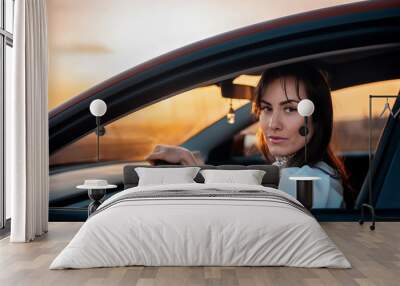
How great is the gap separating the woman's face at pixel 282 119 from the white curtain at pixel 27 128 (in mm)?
2915

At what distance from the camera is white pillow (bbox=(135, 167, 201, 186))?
702cm

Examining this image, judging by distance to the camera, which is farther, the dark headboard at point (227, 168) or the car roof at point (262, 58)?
the car roof at point (262, 58)

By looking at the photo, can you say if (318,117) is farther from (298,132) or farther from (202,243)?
(202,243)

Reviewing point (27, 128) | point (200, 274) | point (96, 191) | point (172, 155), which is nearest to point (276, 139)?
point (172, 155)

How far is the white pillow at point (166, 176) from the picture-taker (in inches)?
277

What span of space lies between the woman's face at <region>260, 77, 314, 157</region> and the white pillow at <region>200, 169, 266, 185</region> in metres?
0.73

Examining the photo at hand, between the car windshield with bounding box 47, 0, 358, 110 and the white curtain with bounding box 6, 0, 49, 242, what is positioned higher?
the car windshield with bounding box 47, 0, 358, 110

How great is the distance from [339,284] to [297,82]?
13.2ft

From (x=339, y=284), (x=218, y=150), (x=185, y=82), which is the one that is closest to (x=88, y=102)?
(x=185, y=82)

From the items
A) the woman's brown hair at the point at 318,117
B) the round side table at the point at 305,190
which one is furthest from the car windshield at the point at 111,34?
the round side table at the point at 305,190

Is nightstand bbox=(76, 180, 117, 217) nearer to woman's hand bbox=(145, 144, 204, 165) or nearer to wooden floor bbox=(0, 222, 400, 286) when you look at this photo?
woman's hand bbox=(145, 144, 204, 165)

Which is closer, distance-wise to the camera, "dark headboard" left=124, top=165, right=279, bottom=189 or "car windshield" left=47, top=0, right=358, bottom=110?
"dark headboard" left=124, top=165, right=279, bottom=189

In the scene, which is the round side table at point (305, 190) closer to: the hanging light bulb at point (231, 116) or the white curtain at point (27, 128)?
the hanging light bulb at point (231, 116)

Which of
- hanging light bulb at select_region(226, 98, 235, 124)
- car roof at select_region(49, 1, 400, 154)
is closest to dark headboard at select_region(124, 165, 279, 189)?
hanging light bulb at select_region(226, 98, 235, 124)
